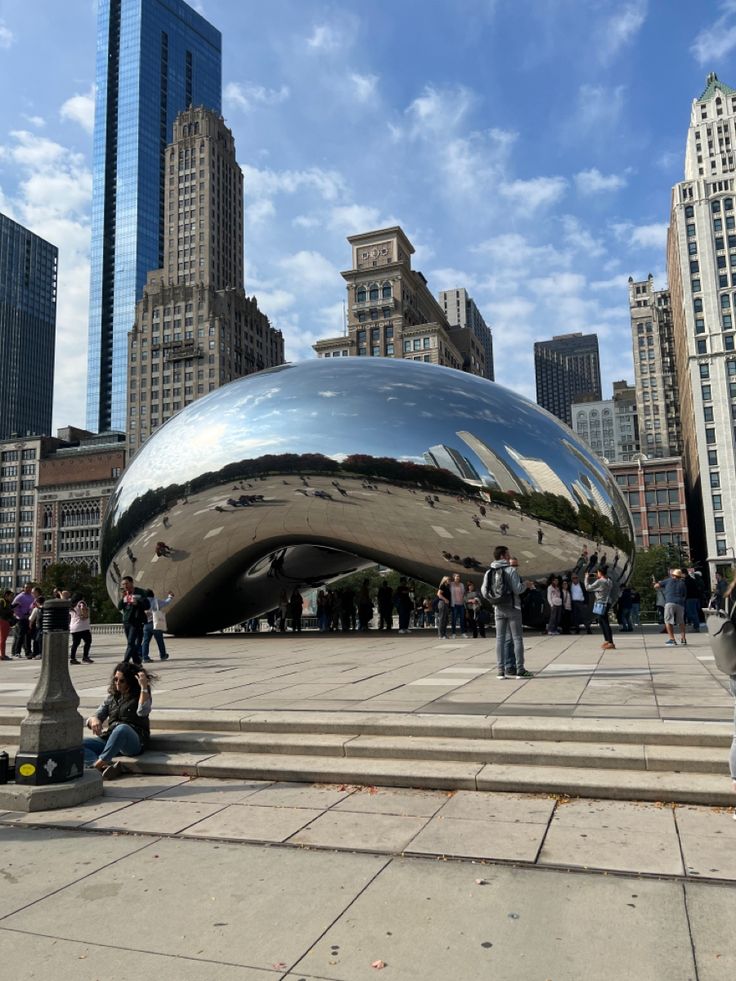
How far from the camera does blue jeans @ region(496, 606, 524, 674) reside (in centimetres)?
849

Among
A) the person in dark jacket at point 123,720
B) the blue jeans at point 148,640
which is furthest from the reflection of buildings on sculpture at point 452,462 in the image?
the person in dark jacket at point 123,720

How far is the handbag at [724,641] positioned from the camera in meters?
4.17

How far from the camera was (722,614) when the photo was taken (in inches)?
167

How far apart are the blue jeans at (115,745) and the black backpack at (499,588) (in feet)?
13.9

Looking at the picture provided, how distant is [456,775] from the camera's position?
16.5ft

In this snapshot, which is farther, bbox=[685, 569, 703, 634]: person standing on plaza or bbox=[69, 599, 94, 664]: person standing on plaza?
bbox=[685, 569, 703, 634]: person standing on plaza

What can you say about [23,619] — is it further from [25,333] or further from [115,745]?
[25,333]

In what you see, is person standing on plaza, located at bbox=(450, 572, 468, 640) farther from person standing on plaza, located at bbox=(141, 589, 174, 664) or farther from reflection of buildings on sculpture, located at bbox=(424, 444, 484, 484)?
person standing on plaza, located at bbox=(141, 589, 174, 664)

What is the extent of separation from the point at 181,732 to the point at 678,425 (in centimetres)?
14796

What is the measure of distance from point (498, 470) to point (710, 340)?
3918 inches

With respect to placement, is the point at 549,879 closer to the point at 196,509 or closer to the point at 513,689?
the point at 513,689

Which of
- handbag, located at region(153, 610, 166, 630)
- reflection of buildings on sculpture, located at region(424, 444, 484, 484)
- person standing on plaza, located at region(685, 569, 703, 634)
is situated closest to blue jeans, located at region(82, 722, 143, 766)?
handbag, located at region(153, 610, 166, 630)

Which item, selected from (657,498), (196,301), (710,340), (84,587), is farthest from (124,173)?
(657,498)

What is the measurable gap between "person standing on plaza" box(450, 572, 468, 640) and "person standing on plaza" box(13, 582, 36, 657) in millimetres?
9083
